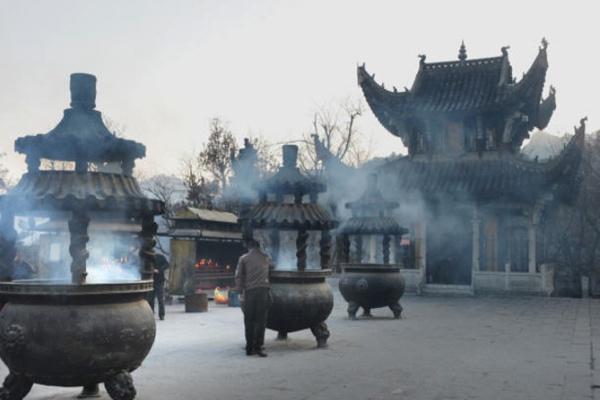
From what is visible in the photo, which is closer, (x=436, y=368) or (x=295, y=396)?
(x=295, y=396)

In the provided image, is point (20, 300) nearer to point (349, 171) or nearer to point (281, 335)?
point (281, 335)

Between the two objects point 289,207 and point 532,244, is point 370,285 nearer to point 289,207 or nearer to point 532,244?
point 289,207

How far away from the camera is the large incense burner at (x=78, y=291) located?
5504 millimetres

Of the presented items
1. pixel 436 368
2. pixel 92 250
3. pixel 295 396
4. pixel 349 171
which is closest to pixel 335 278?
pixel 349 171

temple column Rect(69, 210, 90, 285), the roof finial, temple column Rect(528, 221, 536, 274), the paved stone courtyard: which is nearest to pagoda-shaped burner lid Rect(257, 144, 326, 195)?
the paved stone courtyard

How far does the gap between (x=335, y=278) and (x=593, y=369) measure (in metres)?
17.7

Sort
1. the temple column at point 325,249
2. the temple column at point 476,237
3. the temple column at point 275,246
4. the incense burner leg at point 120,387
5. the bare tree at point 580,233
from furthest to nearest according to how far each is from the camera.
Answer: the bare tree at point 580,233 < the temple column at point 476,237 < the temple column at point 275,246 < the temple column at point 325,249 < the incense burner leg at point 120,387

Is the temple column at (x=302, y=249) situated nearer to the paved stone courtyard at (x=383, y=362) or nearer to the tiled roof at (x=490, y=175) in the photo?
the paved stone courtyard at (x=383, y=362)

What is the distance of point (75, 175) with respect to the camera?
20.2 feet

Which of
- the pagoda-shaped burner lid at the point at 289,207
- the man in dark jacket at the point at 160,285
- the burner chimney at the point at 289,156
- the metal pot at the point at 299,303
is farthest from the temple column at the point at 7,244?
the man in dark jacket at the point at 160,285

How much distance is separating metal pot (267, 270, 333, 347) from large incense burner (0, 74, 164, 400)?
3.43 m

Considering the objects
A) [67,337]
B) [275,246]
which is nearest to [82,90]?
[67,337]

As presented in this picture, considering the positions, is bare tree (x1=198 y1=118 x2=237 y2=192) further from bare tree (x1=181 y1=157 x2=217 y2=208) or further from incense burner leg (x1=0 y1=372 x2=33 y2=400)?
incense burner leg (x1=0 y1=372 x2=33 y2=400)

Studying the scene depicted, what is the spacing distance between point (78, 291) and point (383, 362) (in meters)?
4.40
